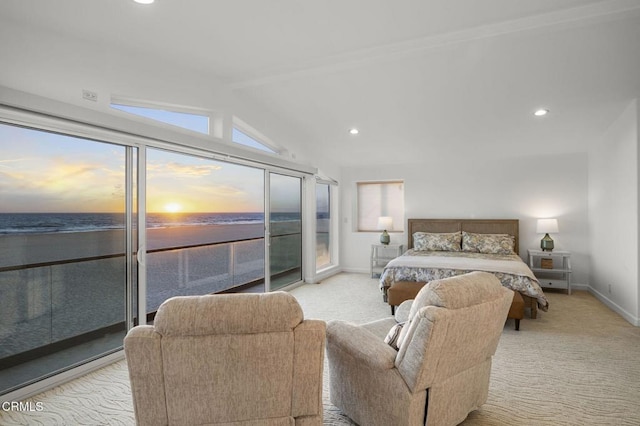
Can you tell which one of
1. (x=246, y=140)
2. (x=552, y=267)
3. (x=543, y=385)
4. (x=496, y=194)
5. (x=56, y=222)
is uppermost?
(x=246, y=140)

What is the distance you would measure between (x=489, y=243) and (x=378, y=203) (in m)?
2.35

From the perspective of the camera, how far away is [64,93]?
251 centimetres

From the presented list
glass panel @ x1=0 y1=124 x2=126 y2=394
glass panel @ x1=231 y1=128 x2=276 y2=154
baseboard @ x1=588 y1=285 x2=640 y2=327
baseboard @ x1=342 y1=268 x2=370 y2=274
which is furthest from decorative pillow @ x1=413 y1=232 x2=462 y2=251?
glass panel @ x1=0 y1=124 x2=126 y2=394

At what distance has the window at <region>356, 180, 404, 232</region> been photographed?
6.98 m

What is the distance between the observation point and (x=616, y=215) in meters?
4.37

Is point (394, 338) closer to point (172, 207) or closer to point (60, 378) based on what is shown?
point (60, 378)

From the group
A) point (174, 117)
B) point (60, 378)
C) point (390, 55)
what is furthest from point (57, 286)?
point (390, 55)

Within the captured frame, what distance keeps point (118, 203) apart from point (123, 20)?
1489 mm

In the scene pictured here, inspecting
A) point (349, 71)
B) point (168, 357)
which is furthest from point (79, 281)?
point (349, 71)

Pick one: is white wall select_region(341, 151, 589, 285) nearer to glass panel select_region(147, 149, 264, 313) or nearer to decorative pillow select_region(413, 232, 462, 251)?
decorative pillow select_region(413, 232, 462, 251)

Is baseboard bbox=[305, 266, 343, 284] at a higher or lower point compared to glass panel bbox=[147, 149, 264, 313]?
lower

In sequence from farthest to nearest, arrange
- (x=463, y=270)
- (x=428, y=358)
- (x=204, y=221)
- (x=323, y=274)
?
1. (x=204, y=221)
2. (x=323, y=274)
3. (x=463, y=270)
4. (x=428, y=358)

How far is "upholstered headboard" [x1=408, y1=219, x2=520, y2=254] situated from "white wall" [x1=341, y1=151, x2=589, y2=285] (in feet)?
0.49

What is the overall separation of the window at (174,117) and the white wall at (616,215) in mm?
4875
